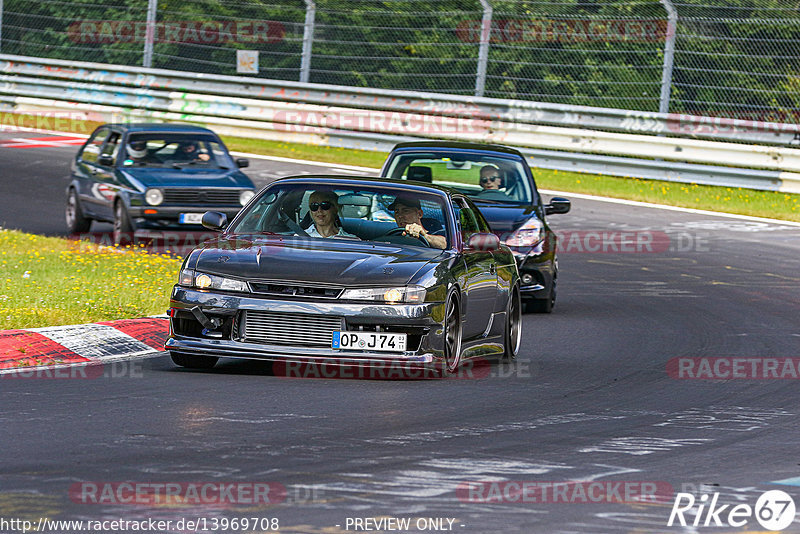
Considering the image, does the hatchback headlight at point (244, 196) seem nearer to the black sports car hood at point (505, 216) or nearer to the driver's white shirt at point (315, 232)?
the black sports car hood at point (505, 216)

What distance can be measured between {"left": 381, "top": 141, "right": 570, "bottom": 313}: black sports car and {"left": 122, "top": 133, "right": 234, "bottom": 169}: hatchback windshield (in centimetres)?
438

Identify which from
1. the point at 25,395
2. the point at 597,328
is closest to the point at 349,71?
the point at 597,328

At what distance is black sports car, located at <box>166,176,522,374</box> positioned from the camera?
9.83 meters

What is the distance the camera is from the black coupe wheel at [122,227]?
62.0 feet

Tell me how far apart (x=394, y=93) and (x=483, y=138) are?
2.11m

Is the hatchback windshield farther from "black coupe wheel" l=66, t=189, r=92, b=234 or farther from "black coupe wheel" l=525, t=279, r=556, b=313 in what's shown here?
Result: "black coupe wheel" l=525, t=279, r=556, b=313

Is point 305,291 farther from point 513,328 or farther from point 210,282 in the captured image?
point 513,328

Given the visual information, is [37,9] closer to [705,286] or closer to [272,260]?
[705,286]

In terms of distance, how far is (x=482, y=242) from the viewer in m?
11.2

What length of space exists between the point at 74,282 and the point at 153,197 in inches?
195

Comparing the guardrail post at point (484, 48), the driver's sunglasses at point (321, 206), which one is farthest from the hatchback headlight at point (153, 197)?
the guardrail post at point (484, 48)

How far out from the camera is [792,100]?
981 inches

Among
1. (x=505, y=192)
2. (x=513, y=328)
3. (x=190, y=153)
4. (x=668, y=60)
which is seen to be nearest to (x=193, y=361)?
(x=513, y=328)

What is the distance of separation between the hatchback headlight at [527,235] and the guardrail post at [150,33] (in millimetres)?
18874
